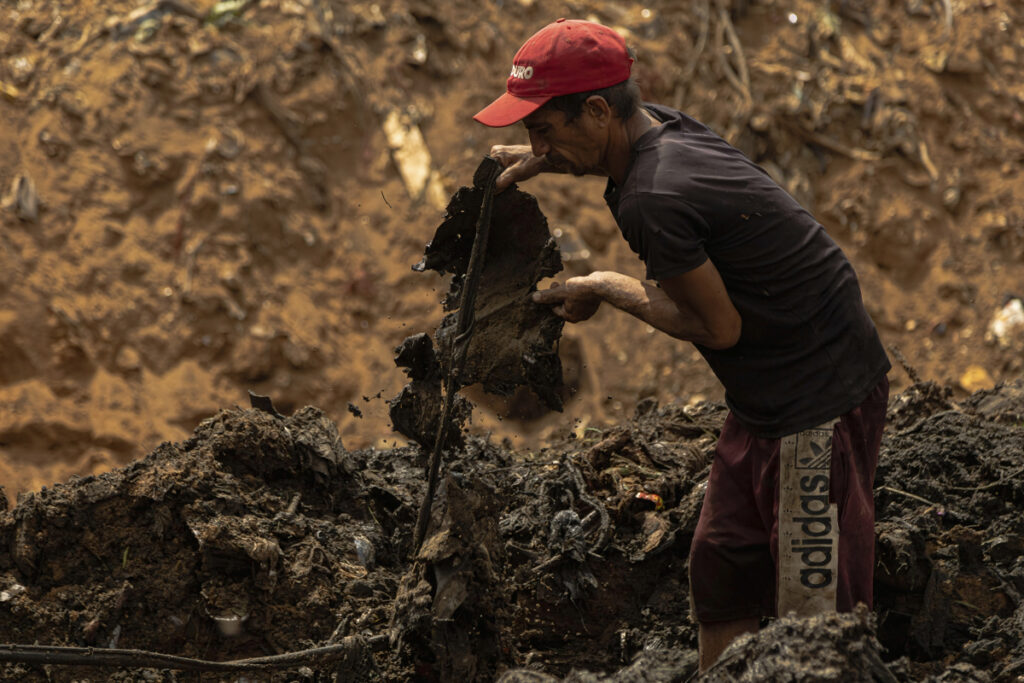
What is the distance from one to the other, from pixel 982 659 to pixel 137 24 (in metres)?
7.62

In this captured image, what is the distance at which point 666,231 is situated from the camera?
225 centimetres

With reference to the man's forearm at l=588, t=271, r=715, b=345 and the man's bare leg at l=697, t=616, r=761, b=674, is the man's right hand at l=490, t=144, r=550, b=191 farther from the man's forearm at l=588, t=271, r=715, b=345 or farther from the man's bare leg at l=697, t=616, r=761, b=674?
the man's bare leg at l=697, t=616, r=761, b=674

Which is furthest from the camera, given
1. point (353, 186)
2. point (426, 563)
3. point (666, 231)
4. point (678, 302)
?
point (353, 186)

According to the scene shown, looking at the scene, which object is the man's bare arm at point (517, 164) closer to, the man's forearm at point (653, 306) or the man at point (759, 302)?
the man at point (759, 302)

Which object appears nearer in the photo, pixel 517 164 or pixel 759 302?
pixel 759 302

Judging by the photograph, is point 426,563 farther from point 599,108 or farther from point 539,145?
point 599,108

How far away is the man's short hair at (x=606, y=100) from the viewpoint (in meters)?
2.44

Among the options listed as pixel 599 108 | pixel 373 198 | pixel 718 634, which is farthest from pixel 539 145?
pixel 373 198

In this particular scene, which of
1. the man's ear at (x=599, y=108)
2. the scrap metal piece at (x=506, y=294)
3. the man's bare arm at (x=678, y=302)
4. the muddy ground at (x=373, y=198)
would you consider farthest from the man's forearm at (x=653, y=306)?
the muddy ground at (x=373, y=198)

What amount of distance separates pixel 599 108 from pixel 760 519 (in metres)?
1.18

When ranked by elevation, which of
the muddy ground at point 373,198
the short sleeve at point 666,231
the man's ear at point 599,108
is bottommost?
the muddy ground at point 373,198

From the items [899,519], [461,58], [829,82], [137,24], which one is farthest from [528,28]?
[899,519]

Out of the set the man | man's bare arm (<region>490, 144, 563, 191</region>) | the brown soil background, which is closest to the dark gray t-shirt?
the man

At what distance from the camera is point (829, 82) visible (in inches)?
341
